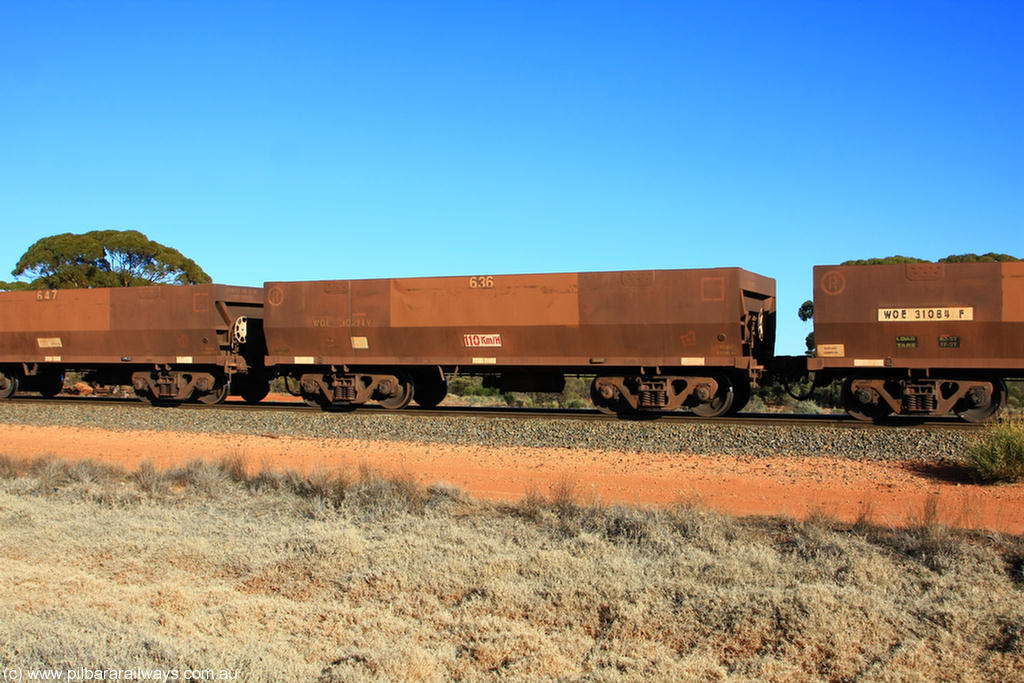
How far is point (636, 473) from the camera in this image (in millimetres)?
12328

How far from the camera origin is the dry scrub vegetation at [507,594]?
5.21 m

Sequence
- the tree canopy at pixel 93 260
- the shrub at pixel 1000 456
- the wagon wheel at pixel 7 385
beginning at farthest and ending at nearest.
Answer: the tree canopy at pixel 93 260
the wagon wheel at pixel 7 385
the shrub at pixel 1000 456

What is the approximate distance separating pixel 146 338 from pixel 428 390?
7729mm

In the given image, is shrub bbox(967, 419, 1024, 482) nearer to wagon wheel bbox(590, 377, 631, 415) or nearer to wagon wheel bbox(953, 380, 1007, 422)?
wagon wheel bbox(953, 380, 1007, 422)

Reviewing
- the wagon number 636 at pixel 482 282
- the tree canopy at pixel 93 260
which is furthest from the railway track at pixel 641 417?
the tree canopy at pixel 93 260

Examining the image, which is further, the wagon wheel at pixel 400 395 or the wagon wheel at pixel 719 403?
the wagon wheel at pixel 400 395

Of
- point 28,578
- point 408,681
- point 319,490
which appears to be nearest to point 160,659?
point 408,681

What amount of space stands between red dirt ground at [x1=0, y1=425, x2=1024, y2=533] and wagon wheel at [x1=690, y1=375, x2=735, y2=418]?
4.41m

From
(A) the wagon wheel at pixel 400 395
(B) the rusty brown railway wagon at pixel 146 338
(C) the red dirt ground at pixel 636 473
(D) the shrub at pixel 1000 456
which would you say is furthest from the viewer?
(B) the rusty brown railway wagon at pixel 146 338

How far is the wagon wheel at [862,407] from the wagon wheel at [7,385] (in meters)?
22.8

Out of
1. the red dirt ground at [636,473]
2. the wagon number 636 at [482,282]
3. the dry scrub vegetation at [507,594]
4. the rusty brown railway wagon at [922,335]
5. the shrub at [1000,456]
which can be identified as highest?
the wagon number 636 at [482,282]

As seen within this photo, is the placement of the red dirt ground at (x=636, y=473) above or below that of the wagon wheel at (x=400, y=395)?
below

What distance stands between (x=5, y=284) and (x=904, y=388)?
4799 centimetres

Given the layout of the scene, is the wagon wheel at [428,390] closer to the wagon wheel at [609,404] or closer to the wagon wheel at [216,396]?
the wagon wheel at [609,404]
